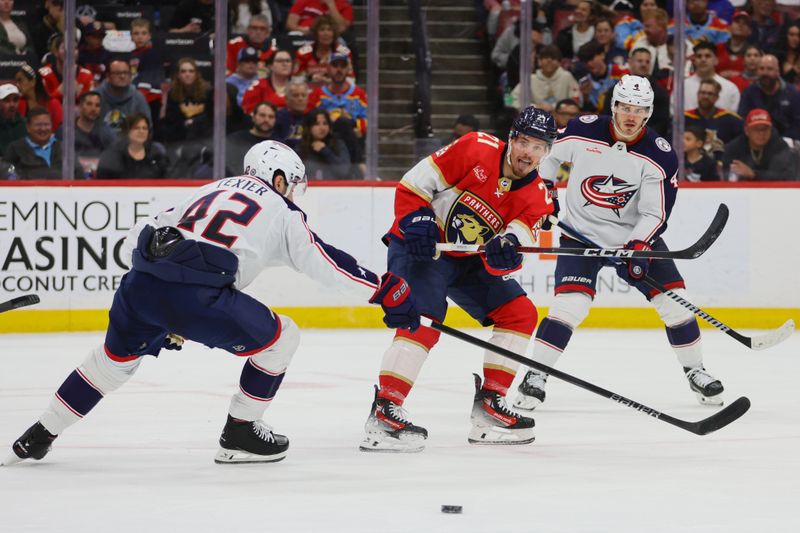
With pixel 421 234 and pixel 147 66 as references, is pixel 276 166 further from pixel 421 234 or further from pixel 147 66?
pixel 147 66

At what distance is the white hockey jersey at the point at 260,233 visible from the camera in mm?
3564

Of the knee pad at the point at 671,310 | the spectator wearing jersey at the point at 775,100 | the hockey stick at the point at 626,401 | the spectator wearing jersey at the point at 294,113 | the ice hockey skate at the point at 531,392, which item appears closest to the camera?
the hockey stick at the point at 626,401

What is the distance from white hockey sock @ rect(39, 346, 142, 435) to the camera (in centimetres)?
368

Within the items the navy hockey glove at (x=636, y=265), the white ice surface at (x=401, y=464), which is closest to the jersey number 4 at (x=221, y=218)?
the white ice surface at (x=401, y=464)

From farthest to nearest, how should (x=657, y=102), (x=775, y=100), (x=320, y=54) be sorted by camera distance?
1. (x=775, y=100)
2. (x=657, y=102)
3. (x=320, y=54)

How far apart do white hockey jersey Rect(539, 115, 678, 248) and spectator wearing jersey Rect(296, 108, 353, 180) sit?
2.76 m

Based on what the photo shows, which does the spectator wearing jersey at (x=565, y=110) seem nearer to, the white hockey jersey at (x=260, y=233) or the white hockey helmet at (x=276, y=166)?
the white hockey helmet at (x=276, y=166)

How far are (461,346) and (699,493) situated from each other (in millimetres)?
3797

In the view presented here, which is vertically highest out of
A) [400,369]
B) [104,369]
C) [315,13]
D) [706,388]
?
[315,13]

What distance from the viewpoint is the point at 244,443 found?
3783mm

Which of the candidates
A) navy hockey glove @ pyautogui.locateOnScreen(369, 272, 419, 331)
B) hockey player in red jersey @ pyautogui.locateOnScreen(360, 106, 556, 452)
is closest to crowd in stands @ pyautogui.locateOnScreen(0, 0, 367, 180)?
hockey player in red jersey @ pyautogui.locateOnScreen(360, 106, 556, 452)

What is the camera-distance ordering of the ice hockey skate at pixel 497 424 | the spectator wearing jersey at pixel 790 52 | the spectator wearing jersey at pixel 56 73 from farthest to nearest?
1. the spectator wearing jersey at pixel 790 52
2. the spectator wearing jersey at pixel 56 73
3. the ice hockey skate at pixel 497 424

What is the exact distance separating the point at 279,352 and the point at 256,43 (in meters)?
4.49

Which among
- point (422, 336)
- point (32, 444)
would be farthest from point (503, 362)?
point (32, 444)
